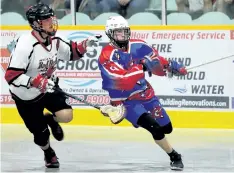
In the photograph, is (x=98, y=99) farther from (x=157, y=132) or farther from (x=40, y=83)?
(x=40, y=83)

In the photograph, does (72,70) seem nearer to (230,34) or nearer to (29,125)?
(230,34)

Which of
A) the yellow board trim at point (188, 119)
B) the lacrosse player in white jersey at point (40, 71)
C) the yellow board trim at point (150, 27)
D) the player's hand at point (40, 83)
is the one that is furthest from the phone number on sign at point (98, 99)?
the player's hand at point (40, 83)

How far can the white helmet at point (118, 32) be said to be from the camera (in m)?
7.63

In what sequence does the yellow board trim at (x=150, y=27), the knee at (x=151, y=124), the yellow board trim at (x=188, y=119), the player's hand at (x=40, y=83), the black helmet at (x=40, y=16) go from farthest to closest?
1. the yellow board trim at (x=150, y=27)
2. the yellow board trim at (x=188, y=119)
3. the black helmet at (x=40, y=16)
4. the knee at (x=151, y=124)
5. the player's hand at (x=40, y=83)

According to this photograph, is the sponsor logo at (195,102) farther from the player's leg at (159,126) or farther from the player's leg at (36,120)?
the player's leg at (36,120)

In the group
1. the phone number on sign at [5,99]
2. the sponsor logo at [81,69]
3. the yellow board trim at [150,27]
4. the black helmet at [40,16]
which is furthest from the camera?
the phone number on sign at [5,99]

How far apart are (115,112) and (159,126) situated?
369 millimetres

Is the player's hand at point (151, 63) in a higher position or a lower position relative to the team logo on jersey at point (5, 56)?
higher

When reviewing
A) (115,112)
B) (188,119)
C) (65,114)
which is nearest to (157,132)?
(115,112)

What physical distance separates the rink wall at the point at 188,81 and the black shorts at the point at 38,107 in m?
2.75

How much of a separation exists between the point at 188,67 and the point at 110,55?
9.32 feet

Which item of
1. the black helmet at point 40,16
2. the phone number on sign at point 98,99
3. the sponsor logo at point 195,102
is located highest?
the black helmet at point 40,16

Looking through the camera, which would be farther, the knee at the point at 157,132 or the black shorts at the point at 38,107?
the black shorts at the point at 38,107

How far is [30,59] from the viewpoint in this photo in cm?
753
